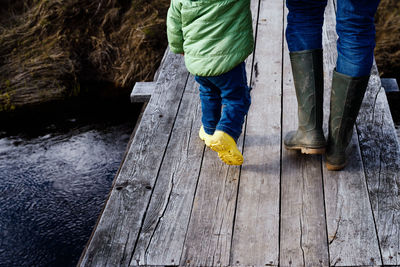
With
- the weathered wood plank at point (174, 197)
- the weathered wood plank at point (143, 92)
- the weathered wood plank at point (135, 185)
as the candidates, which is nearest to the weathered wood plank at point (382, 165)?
the weathered wood plank at point (174, 197)

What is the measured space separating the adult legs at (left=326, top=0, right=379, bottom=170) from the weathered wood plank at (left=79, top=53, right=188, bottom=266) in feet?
2.86

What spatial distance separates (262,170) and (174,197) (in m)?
0.45

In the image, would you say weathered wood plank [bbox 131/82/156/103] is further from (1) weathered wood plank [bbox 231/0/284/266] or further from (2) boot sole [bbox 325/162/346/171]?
(2) boot sole [bbox 325/162/346/171]

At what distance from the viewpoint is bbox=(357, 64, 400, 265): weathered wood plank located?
6.63 feet

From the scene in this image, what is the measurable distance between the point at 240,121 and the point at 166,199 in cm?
49

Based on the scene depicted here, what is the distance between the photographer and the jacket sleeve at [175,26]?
85.1 inches

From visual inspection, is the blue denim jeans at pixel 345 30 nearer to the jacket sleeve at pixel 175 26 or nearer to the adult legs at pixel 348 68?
the adult legs at pixel 348 68

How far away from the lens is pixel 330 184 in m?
2.30

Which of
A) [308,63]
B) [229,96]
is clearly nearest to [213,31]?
[229,96]

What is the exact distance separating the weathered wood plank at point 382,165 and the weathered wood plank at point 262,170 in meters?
0.42

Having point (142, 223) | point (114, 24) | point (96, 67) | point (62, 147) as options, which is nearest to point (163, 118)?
point (142, 223)

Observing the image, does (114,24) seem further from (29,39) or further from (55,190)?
(55,190)

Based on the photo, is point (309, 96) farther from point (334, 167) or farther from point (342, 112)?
point (334, 167)

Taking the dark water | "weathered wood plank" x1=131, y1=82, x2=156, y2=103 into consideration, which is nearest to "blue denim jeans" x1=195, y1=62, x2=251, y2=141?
"weathered wood plank" x1=131, y1=82, x2=156, y2=103
